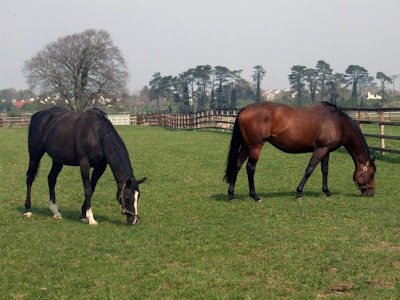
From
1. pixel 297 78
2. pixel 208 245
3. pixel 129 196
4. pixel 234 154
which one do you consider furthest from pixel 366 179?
pixel 297 78

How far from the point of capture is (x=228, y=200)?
32.1 feet

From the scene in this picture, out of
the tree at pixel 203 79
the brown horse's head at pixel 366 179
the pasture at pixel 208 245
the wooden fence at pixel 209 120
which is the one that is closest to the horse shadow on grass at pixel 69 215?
the pasture at pixel 208 245

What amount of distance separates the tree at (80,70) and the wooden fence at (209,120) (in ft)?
14.1

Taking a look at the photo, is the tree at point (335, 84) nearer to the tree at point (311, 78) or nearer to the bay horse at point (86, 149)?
the tree at point (311, 78)

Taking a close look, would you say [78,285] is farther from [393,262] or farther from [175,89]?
[175,89]

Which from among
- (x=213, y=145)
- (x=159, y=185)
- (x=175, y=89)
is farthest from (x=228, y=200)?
(x=175, y=89)

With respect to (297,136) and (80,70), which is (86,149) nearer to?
(297,136)

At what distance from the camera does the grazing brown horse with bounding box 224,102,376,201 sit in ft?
31.3

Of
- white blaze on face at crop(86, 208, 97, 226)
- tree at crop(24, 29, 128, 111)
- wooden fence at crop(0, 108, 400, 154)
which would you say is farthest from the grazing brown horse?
tree at crop(24, 29, 128, 111)

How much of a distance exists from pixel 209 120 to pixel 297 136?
25901 millimetres

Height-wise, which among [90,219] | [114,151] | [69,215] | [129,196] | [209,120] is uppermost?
[114,151]

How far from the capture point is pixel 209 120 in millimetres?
35438

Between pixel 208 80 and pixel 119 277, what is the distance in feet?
249

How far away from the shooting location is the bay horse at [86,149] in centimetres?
778
